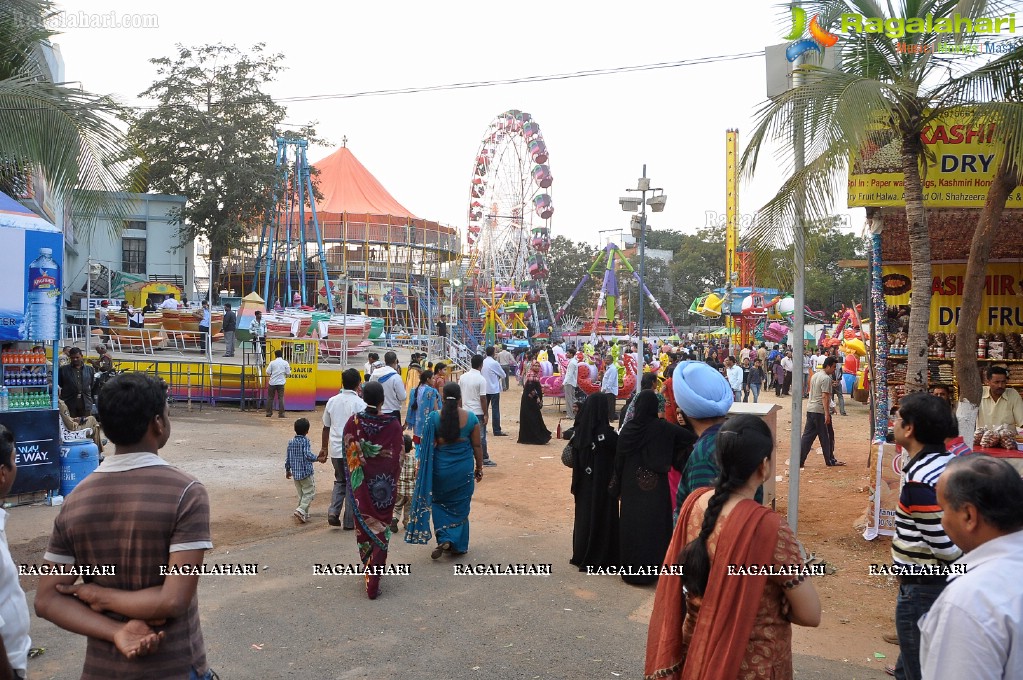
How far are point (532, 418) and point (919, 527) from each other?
10837mm

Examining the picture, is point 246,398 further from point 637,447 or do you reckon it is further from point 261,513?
point 637,447

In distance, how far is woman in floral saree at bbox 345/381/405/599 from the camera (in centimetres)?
571

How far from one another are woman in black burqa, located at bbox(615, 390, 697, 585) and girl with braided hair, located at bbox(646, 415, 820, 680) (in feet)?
10.5

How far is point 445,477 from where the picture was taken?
655 cm

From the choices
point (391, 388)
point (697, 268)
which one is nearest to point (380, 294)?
point (697, 268)

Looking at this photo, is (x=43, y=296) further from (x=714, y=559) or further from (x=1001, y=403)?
(x=1001, y=403)

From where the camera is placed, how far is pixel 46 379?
8.67m

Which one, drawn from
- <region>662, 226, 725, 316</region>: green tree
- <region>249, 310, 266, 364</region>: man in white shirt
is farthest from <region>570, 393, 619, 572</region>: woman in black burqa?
<region>662, 226, 725, 316</region>: green tree

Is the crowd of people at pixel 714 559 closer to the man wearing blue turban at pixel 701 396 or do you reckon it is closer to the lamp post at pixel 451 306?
the man wearing blue turban at pixel 701 396

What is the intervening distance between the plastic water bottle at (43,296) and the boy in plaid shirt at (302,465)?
110 inches

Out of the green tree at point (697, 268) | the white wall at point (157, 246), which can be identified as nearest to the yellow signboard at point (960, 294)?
the white wall at point (157, 246)

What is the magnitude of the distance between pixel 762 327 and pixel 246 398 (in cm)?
2675

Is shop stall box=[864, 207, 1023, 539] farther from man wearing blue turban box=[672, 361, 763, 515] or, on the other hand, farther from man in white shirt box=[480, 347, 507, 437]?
man in white shirt box=[480, 347, 507, 437]

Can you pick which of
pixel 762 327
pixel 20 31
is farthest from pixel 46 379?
pixel 762 327
